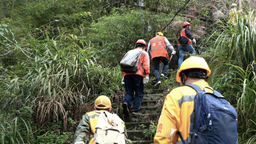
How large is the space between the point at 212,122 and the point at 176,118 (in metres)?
0.27

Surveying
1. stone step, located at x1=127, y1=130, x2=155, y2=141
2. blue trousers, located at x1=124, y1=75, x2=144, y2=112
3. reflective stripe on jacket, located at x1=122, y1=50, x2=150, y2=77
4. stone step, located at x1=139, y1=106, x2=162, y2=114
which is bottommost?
stone step, located at x1=127, y1=130, x2=155, y2=141

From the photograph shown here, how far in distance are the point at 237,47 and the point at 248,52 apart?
216mm

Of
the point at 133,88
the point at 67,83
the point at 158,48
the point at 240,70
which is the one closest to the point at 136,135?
the point at 133,88

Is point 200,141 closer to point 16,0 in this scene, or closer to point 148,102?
point 148,102

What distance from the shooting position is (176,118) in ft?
5.78

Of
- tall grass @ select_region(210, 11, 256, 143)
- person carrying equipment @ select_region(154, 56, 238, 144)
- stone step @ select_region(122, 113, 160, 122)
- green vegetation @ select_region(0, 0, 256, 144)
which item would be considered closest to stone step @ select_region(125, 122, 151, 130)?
stone step @ select_region(122, 113, 160, 122)

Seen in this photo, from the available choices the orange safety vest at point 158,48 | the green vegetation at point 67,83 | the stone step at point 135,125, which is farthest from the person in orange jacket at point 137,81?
the orange safety vest at point 158,48

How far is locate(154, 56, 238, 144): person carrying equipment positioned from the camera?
64.0 inches

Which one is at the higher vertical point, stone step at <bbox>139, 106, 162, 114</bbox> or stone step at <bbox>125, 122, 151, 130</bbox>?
stone step at <bbox>139, 106, 162, 114</bbox>

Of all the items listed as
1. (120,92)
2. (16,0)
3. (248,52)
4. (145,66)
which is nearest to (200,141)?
(248,52)

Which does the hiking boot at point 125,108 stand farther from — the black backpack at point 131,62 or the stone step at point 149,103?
the stone step at point 149,103

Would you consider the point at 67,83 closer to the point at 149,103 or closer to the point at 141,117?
the point at 141,117

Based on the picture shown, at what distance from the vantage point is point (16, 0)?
1227 centimetres

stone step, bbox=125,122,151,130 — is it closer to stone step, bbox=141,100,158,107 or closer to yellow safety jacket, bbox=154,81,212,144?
stone step, bbox=141,100,158,107
